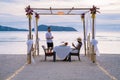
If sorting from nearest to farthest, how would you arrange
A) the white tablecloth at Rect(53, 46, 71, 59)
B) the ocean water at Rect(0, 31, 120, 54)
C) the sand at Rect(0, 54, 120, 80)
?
1. the sand at Rect(0, 54, 120, 80)
2. the white tablecloth at Rect(53, 46, 71, 59)
3. the ocean water at Rect(0, 31, 120, 54)

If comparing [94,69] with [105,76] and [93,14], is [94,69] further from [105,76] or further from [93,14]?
[93,14]

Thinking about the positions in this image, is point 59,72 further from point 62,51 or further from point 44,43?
point 44,43

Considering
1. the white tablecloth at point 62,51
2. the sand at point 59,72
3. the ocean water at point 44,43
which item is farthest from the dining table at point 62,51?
the ocean water at point 44,43

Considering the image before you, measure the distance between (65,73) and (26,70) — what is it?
2.14 meters

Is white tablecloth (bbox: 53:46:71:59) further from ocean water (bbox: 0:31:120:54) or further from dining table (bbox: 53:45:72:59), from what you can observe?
ocean water (bbox: 0:31:120:54)

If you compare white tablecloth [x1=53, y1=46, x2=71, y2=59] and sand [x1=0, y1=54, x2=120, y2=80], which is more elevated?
white tablecloth [x1=53, y1=46, x2=71, y2=59]

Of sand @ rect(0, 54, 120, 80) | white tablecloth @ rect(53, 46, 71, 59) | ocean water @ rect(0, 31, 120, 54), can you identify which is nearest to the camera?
sand @ rect(0, 54, 120, 80)

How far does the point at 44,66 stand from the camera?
75.3 feet

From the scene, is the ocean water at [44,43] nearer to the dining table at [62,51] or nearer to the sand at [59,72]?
the dining table at [62,51]

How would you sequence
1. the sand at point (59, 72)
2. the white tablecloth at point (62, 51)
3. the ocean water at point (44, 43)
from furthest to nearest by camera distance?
the ocean water at point (44, 43), the white tablecloth at point (62, 51), the sand at point (59, 72)

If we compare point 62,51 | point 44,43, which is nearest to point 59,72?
point 62,51

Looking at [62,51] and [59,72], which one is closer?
[59,72]

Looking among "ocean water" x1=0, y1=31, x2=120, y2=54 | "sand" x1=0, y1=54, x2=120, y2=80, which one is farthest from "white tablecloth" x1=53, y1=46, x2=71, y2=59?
"ocean water" x1=0, y1=31, x2=120, y2=54

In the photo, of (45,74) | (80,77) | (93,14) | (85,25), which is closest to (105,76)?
(80,77)
